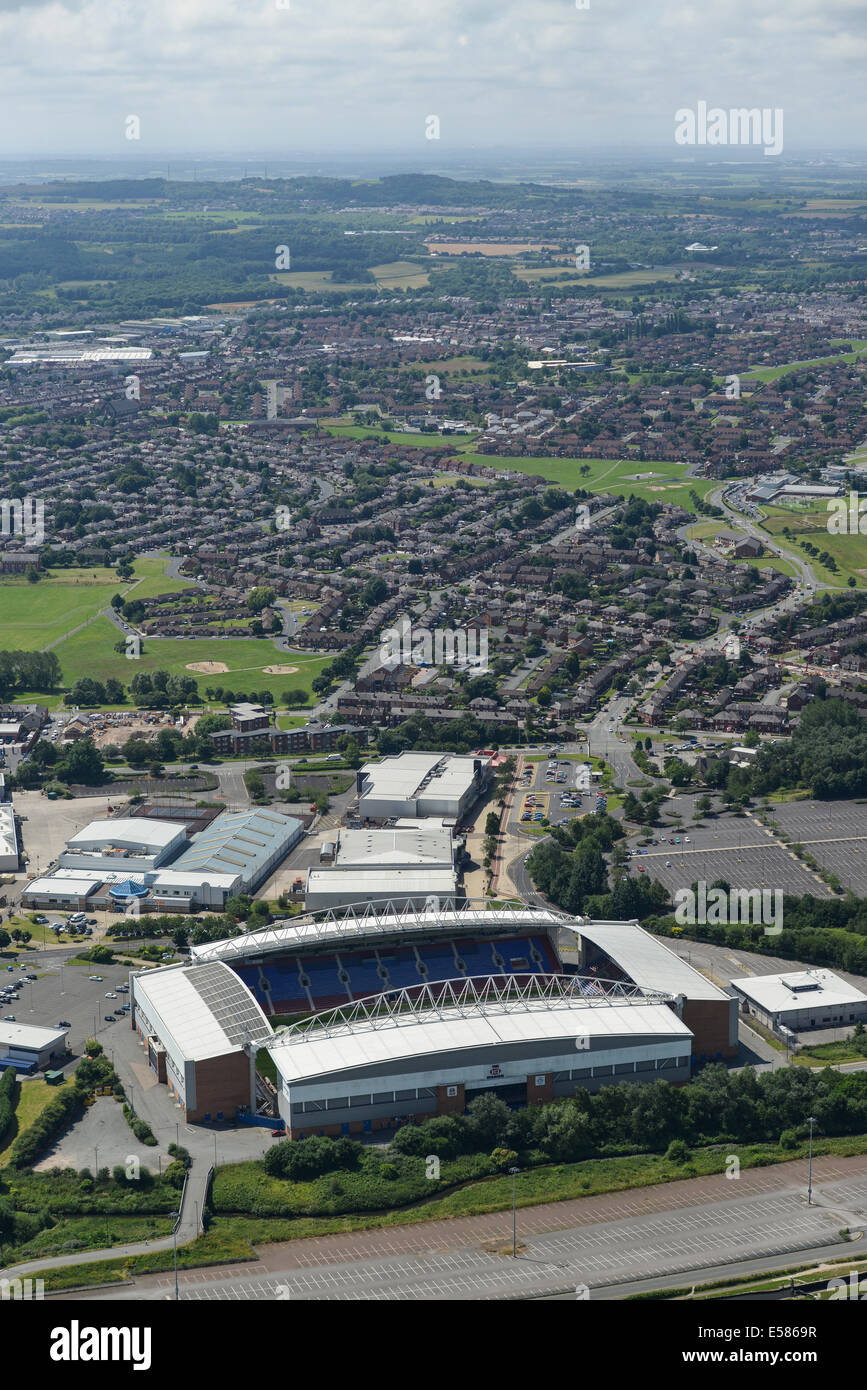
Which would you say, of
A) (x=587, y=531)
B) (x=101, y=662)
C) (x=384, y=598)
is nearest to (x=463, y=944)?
(x=101, y=662)

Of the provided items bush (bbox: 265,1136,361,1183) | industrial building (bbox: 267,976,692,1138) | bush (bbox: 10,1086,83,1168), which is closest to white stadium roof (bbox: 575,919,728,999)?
industrial building (bbox: 267,976,692,1138)

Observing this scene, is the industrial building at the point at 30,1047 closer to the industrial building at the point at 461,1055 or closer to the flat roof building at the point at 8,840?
the industrial building at the point at 461,1055

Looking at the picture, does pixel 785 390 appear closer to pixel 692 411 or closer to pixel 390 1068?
pixel 692 411

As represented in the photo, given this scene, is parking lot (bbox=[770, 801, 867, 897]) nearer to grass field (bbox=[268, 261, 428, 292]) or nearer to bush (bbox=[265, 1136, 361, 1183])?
bush (bbox=[265, 1136, 361, 1183])

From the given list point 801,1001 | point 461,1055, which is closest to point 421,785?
point 801,1001

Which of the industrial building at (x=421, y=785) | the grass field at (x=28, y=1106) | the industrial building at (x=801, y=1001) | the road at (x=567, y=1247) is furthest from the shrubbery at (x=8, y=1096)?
the industrial building at (x=421, y=785)
